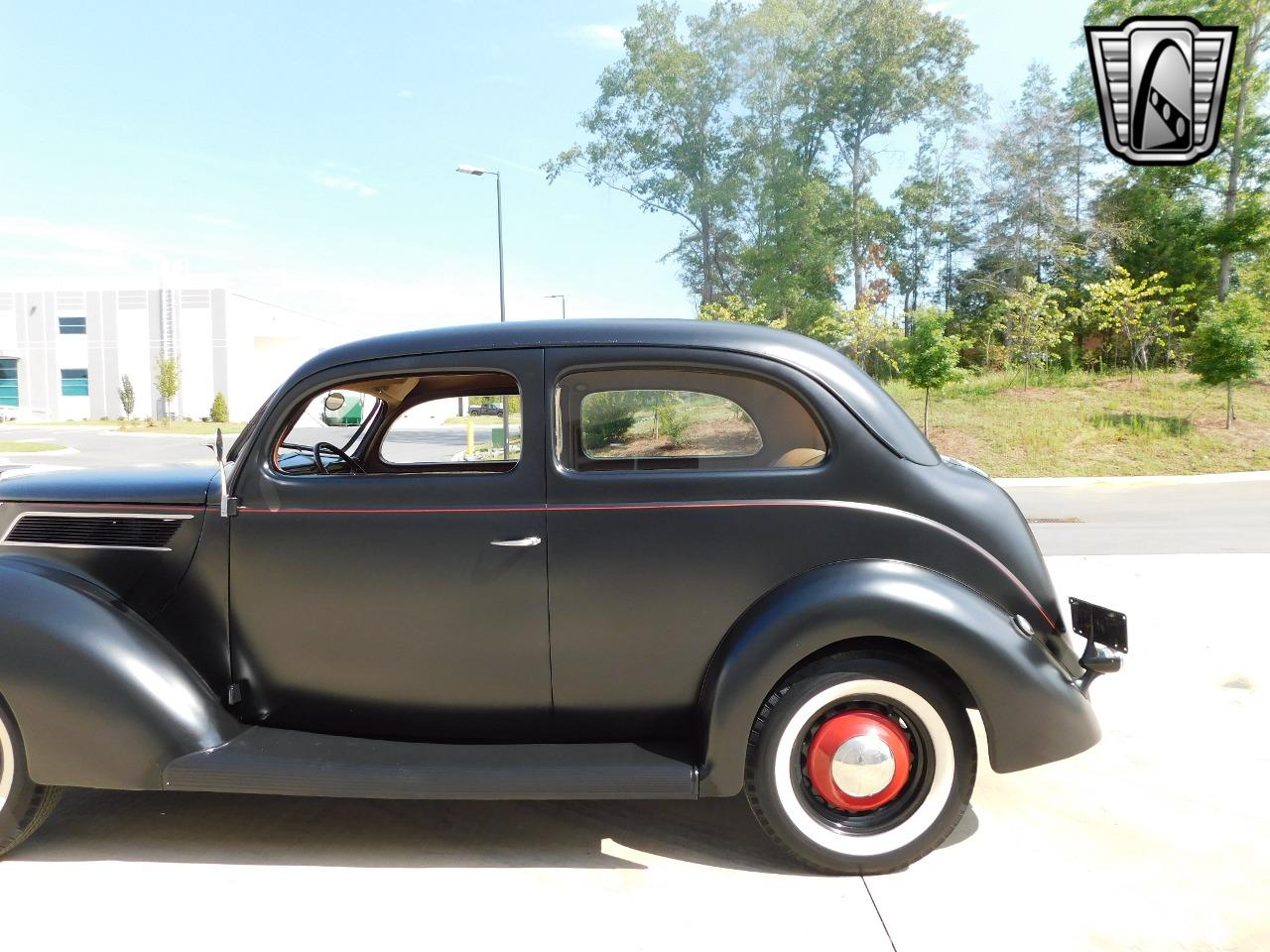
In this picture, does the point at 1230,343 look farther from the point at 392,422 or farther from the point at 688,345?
the point at 392,422

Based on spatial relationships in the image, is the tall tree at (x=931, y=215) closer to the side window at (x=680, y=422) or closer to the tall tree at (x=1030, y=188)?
the tall tree at (x=1030, y=188)

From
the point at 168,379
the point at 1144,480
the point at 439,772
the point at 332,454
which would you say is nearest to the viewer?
the point at 439,772

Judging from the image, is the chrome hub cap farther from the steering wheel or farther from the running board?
the steering wheel

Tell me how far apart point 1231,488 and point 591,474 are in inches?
605

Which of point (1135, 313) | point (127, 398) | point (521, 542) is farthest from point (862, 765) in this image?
point (127, 398)

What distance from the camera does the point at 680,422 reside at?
301 cm

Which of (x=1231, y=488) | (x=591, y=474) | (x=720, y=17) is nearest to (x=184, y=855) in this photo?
(x=591, y=474)

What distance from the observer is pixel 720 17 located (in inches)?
1138

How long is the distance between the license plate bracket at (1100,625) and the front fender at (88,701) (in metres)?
2.87

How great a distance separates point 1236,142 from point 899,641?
2940cm

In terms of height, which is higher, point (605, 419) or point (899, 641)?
point (605, 419)

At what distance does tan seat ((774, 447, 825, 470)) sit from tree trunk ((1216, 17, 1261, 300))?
28662 millimetres

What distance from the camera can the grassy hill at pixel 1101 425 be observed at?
55.9 feet

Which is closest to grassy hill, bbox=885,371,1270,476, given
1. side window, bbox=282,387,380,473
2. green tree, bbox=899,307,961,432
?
green tree, bbox=899,307,961,432
